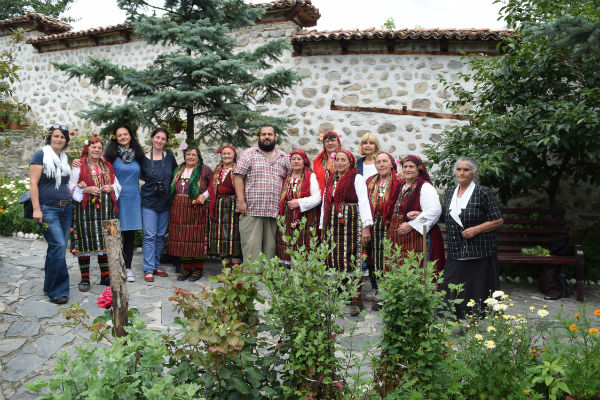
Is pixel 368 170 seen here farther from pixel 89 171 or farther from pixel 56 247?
pixel 56 247

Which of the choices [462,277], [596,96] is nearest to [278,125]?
[462,277]

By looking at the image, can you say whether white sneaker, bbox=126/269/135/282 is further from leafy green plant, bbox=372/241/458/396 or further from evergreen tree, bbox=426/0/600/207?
evergreen tree, bbox=426/0/600/207

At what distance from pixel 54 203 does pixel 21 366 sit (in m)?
1.65

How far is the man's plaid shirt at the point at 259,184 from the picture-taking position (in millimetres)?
5062

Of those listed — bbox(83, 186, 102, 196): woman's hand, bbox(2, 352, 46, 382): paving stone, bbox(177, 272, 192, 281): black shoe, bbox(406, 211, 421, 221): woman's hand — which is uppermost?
bbox(83, 186, 102, 196): woman's hand

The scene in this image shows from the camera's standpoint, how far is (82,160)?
4.86m

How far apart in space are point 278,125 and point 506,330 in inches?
163

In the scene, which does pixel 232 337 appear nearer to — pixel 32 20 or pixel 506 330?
pixel 506 330

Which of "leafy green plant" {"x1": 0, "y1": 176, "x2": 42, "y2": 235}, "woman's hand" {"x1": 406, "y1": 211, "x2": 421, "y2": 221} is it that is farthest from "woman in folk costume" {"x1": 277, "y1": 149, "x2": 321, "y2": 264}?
"leafy green plant" {"x1": 0, "y1": 176, "x2": 42, "y2": 235}

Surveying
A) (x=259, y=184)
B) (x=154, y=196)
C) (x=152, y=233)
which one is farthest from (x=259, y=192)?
(x=152, y=233)

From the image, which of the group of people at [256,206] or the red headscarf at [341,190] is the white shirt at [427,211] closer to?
the group of people at [256,206]

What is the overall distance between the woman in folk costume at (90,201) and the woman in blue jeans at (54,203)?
26 centimetres

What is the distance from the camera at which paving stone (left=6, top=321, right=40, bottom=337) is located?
3.78 metres

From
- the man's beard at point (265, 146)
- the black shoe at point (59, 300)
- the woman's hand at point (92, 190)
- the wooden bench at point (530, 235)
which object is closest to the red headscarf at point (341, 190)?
the man's beard at point (265, 146)
